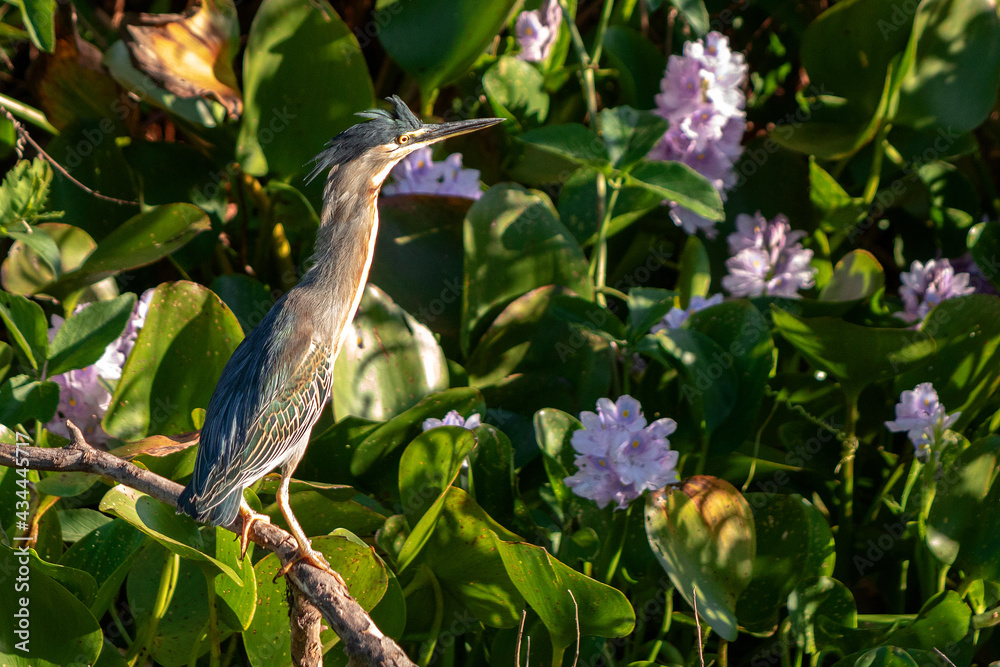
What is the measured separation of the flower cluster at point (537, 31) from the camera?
197cm

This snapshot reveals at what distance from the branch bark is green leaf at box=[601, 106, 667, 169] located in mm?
877

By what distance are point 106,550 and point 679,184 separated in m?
1.10

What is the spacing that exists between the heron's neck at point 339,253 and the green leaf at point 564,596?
37 cm

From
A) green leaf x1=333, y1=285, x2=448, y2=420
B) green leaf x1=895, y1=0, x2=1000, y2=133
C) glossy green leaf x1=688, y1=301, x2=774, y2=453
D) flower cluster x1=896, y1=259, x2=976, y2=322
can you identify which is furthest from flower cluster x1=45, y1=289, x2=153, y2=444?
green leaf x1=895, y1=0, x2=1000, y2=133

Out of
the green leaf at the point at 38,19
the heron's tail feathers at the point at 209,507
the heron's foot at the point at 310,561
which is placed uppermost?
the green leaf at the point at 38,19

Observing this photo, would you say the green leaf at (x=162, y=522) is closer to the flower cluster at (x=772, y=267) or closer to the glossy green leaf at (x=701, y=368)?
the glossy green leaf at (x=701, y=368)

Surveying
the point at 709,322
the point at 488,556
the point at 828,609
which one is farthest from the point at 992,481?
the point at 488,556

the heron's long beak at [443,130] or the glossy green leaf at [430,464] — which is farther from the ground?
the heron's long beak at [443,130]

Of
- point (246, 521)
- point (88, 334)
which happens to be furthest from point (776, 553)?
point (88, 334)

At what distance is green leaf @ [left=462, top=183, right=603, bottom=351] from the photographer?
1613 mm

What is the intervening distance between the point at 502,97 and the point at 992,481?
1.16 m

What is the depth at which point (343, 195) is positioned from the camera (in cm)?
118

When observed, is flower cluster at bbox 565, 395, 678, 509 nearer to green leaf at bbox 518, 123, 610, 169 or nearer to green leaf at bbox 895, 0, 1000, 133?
green leaf at bbox 518, 123, 610, 169

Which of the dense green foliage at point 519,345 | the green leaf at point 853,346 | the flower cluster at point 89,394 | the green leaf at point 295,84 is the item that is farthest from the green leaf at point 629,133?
the flower cluster at point 89,394
